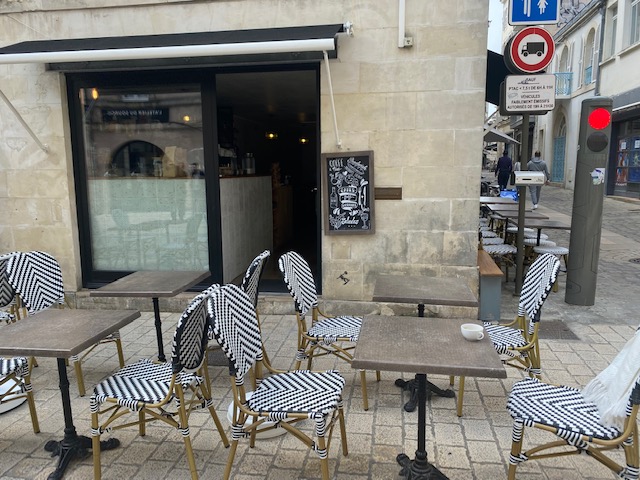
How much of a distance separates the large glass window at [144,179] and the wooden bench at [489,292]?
310 cm

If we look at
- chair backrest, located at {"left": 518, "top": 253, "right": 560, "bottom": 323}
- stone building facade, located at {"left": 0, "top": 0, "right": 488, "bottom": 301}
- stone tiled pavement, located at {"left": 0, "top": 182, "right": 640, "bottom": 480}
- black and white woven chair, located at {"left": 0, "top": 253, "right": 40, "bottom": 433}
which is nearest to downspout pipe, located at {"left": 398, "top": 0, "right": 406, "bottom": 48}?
stone building facade, located at {"left": 0, "top": 0, "right": 488, "bottom": 301}

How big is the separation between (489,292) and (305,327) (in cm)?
234

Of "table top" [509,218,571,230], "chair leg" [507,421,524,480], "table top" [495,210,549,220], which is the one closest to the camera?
"chair leg" [507,421,524,480]

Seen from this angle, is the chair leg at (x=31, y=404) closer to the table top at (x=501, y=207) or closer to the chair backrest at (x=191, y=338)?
the chair backrest at (x=191, y=338)

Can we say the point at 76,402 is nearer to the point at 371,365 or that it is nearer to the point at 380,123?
the point at 371,365

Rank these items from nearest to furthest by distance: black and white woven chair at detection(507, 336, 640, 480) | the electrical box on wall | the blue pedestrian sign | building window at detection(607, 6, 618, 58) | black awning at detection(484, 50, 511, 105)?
black and white woven chair at detection(507, 336, 640, 480)
the blue pedestrian sign
the electrical box on wall
black awning at detection(484, 50, 511, 105)
building window at detection(607, 6, 618, 58)

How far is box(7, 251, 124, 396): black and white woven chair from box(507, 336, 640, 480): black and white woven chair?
111 inches

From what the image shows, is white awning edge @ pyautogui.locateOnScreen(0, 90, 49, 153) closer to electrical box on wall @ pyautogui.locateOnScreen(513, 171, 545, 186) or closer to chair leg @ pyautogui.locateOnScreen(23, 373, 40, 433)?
chair leg @ pyautogui.locateOnScreen(23, 373, 40, 433)

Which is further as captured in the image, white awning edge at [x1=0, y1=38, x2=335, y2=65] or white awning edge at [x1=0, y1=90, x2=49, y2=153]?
white awning edge at [x1=0, y1=90, x2=49, y2=153]

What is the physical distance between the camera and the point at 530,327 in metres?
3.34

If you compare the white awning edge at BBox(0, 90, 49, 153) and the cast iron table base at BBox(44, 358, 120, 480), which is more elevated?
the white awning edge at BBox(0, 90, 49, 153)

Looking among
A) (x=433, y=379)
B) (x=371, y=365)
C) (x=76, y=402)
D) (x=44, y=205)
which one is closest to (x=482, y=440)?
(x=433, y=379)

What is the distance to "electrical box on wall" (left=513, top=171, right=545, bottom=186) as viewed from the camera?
5.18 m

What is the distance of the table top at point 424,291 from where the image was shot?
3312mm
